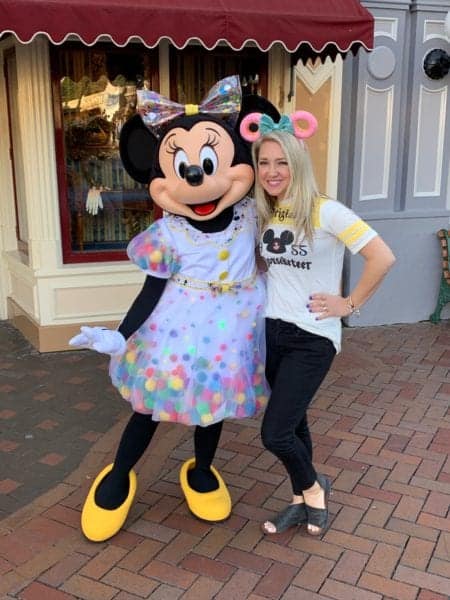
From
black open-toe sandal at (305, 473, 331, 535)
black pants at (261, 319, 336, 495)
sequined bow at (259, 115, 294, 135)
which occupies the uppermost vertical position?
sequined bow at (259, 115, 294, 135)

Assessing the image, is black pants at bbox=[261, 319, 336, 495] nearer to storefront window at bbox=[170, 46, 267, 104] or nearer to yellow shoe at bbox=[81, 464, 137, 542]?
yellow shoe at bbox=[81, 464, 137, 542]

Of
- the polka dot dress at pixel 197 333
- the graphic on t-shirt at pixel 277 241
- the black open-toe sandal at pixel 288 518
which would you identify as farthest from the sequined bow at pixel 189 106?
the black open-toe sandal at pixel 288 518

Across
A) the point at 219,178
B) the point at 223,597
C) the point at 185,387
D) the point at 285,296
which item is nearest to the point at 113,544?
the point at 223,597

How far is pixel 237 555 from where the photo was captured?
2.90m

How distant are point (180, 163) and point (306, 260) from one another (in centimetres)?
69

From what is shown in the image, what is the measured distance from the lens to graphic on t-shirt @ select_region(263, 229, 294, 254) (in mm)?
2733

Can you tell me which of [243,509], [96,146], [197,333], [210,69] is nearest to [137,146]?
[197,333]

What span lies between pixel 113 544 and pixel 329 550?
969 millimetres

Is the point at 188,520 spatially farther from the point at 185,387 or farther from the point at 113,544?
the point at 185,387

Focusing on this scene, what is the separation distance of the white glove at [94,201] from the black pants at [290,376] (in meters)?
3.22

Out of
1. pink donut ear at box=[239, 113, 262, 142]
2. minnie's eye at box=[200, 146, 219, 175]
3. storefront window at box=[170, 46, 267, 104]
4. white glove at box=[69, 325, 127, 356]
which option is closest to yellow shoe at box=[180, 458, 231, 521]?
white glove at box=[69, 325, 127, 356]

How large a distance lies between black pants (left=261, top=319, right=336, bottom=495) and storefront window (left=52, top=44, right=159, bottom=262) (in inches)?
122

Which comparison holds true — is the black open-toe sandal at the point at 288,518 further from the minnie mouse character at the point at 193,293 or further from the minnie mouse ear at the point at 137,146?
the minnie mouse ear at the point at 137,146

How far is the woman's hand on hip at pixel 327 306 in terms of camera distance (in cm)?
270
